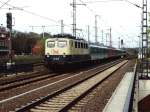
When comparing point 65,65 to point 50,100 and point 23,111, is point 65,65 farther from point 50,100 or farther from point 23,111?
point 23,111

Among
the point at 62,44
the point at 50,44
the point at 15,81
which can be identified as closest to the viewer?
the point at 15,81

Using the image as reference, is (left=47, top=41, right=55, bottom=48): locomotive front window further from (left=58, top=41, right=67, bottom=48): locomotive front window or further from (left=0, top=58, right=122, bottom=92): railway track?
(left=0, top=58, right=122, bottom=92): railway track

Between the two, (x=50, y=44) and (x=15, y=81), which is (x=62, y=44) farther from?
(x=15, y=81)

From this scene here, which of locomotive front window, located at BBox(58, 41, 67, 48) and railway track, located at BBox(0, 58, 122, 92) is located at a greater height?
locomotive front window, located at BBox(58, 41, 67, 48)

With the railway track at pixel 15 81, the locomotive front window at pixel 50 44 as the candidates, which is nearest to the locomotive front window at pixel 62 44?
the locomotive front window at pixel 50 44

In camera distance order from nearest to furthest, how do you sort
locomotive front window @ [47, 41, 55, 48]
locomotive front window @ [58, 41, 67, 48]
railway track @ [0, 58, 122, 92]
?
railway track @ [0, 58, 122, 92] < locomotive front window @ [58, 41, 67, 48] < locomotive front window @ [47, 41, 55, 48]

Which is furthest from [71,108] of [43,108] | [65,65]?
[65,65]

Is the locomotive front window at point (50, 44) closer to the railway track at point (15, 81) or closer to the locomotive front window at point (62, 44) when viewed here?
the locomotive front window at point (62, 44)

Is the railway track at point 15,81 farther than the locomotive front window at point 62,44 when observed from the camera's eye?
No

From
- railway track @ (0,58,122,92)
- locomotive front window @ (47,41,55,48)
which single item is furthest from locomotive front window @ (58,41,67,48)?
railway track @ (0,58,122,92)

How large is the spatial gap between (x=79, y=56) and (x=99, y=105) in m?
25.5

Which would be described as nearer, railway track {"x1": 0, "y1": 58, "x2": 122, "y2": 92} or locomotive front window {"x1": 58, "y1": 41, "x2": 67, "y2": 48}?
railway track {"x1": 0, "y1": 58, "x2": 122, "y2": 92}

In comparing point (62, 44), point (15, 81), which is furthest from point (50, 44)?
point (15, 81)

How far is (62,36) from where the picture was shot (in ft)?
127
